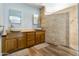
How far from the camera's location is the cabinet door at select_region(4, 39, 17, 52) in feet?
5.99

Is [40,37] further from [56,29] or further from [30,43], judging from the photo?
[56,29]

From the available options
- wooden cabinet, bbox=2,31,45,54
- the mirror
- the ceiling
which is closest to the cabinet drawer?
wooden cabinet, bbox=2,31,45,54

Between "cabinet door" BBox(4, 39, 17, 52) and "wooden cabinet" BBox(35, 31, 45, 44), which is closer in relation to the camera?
"cabinet door" BBox(4, 39, 17, 52)

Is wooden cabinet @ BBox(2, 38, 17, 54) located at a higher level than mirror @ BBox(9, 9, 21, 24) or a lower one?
lower

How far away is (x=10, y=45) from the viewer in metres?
1.84

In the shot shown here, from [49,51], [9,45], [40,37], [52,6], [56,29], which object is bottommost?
[49,51]

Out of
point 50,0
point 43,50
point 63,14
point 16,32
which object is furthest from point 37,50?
point 50,0

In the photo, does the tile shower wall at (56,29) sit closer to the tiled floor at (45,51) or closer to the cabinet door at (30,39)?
the tiled floor at (45,51)

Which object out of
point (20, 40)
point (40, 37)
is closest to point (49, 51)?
point (40, 37)

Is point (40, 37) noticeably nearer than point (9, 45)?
No

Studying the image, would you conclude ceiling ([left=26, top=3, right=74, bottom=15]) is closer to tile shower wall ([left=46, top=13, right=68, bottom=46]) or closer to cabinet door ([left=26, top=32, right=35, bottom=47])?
tile shower wall ([left=46, top=13, right=68, bottom=46])

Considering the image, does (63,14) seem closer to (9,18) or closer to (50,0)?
(50,0)

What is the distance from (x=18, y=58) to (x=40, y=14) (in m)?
0.78

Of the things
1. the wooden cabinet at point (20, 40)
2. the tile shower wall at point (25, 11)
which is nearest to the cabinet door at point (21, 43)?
the wooden cabinet at point (20, 40)
